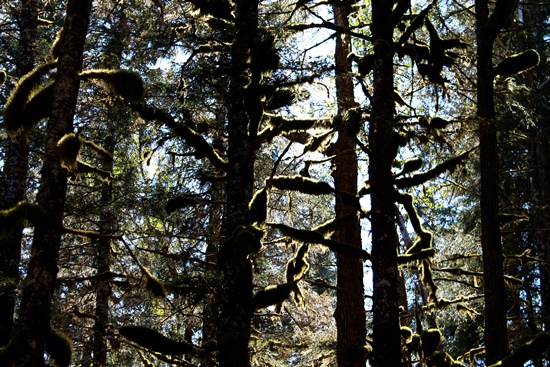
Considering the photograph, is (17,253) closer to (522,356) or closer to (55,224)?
(55,224)

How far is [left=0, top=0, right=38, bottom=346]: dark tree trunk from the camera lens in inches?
451

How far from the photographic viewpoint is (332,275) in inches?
1625

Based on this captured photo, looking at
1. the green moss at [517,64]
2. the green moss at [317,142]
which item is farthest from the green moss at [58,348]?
the green moss at [517,64]

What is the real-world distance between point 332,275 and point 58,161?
34940 mm

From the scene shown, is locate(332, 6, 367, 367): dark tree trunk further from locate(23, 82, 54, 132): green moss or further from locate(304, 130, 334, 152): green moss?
locate(23, 82, 54, 132): green moss

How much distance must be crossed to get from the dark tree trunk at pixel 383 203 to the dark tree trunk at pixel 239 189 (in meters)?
1.84

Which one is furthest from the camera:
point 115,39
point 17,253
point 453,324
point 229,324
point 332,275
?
point 332,275

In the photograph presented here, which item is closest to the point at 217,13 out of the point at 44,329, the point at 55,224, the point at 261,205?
the point at 261,205

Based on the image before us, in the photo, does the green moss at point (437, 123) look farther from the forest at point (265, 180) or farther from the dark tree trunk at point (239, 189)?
the dark tree trunk at point (239, 189)

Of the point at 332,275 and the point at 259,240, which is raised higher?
the point at 332,275

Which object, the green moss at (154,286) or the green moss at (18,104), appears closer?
the green moss at (18,104)

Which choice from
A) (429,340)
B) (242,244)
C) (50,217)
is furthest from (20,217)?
(429,340)

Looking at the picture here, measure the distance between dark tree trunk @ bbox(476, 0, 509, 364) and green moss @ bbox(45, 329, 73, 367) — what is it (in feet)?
19.4

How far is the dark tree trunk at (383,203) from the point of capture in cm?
863
